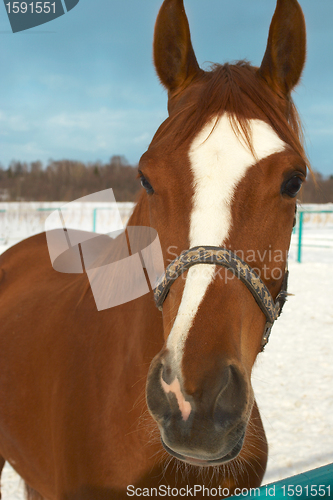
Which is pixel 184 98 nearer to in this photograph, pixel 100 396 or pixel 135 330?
pixel 135 330

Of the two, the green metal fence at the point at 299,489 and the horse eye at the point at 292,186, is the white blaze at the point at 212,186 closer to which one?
the horse eye at the point at 292,186

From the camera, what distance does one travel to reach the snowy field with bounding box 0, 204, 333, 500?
9.19 ft

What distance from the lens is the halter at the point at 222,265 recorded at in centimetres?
100

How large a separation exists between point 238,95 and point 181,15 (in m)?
0.48

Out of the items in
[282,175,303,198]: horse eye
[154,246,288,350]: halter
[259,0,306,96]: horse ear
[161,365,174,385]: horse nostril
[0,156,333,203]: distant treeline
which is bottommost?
[0,156,333,203]: distant treeline

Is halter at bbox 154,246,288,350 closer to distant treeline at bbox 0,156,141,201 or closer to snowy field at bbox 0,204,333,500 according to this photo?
snowy field at bbox 0,204,333,500

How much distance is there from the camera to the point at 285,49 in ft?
4.83

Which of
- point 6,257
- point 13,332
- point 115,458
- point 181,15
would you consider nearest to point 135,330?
point 115,458

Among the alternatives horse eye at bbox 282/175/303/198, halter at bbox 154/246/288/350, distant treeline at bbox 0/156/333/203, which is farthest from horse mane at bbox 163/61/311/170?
distant treeline at bbox 0/156/333/203

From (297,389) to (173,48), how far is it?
3.73m

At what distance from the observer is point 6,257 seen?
2936 mm

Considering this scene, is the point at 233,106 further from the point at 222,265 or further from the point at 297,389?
the point at 297,389

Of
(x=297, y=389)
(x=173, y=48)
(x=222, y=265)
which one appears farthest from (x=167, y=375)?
(x=297, y=389)

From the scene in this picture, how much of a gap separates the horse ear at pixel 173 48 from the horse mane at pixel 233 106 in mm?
150
